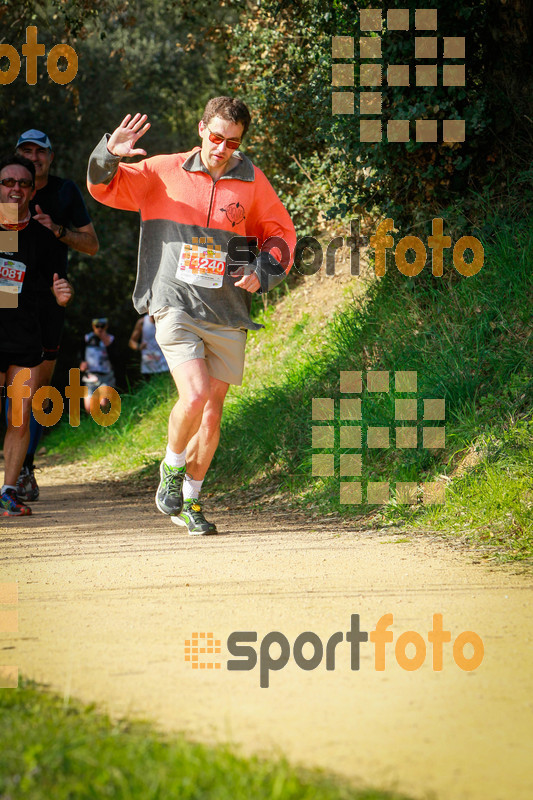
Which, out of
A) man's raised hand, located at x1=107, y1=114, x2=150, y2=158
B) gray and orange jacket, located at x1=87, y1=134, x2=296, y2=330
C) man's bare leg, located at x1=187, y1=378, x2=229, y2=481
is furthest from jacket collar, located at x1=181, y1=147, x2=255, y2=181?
man's bare leg, located at x1=187, y1=378, x2=229, y2=481

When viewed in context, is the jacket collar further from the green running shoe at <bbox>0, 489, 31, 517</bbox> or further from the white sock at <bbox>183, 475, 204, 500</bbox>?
the green running shoe at <bbox>0, 489, 31, 517</bbox>

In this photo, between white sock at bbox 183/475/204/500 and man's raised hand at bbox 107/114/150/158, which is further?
white sock at bbox 183/475/204/500

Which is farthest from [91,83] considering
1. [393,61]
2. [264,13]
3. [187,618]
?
[187,618]

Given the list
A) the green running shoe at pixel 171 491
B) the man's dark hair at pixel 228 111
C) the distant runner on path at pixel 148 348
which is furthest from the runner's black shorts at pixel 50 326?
the distant runner on path at pixel 148 348

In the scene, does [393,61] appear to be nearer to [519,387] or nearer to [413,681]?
[519,387]

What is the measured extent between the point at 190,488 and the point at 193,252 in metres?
1.41

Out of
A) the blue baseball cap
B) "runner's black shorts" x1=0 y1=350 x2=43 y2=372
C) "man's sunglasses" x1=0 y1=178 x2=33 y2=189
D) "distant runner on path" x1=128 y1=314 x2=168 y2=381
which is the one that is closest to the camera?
"man's sunglasses" x1=0 y1=178 x2=33 y2=189

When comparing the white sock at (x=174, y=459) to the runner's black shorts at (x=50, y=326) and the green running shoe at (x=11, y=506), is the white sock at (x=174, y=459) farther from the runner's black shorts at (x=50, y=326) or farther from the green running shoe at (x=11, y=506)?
the runner's black shorts at (x=50, y=326)

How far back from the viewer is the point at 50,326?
24.1ft

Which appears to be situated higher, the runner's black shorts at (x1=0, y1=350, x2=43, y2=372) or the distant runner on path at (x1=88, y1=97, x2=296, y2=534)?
the distant runner on path at (x1=88, y1=97, x2=296, y2=534)

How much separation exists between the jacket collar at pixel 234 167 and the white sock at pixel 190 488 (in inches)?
70.8

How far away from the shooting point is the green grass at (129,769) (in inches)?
82.4

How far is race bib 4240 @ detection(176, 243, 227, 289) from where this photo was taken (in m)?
5.47

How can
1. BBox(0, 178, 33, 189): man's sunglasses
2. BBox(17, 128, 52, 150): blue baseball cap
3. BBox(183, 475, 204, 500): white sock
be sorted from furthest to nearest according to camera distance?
1. BBox(17, 128, 52, 150): blue baseball cap
2. BBox(0, 178, 33, 189): man's sunglasses
3. BBox(183, 475, 204, 500): white sock
